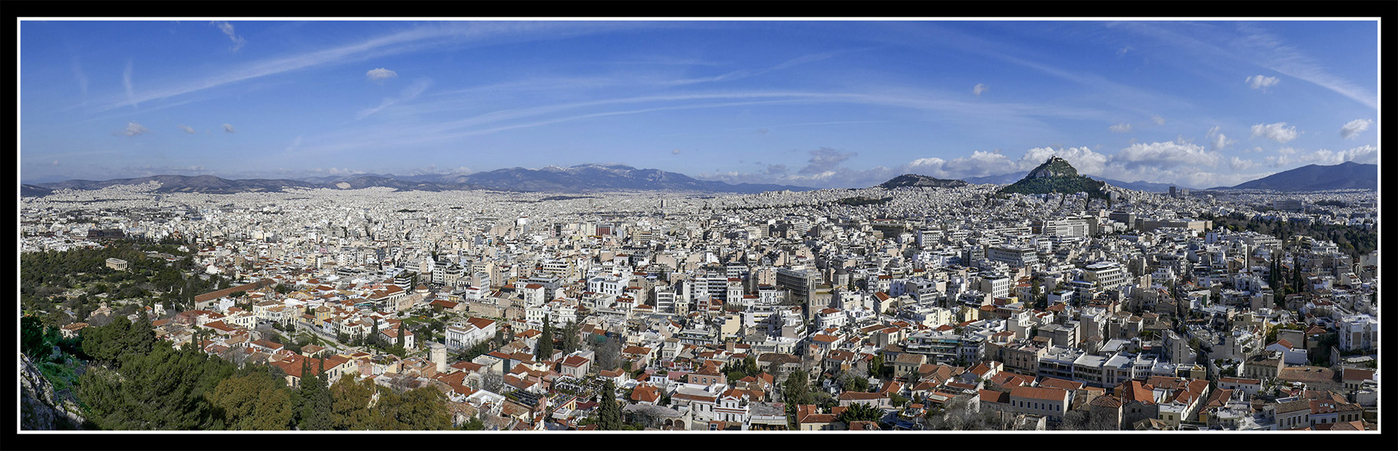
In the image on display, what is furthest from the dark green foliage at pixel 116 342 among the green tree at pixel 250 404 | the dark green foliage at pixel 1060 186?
the dark green foliage at pixel 1060 186

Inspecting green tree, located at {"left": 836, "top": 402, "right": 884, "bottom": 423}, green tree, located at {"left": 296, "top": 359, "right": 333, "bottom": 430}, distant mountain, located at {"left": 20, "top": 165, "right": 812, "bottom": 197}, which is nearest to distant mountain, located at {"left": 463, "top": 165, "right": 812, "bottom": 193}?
distant mountain, located at {"left": 20, "top": 165, "right": 812, "bottom": 197}

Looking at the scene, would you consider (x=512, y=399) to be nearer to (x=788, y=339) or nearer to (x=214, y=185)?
(x=788, y=339)

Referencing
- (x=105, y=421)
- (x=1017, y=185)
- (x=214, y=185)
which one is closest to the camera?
(x=105, y=421)

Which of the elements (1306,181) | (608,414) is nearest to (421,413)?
(608,414)

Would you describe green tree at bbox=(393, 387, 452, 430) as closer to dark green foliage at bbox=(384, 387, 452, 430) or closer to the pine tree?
dark green foliage at bbox=(384, 387, 452, 430)

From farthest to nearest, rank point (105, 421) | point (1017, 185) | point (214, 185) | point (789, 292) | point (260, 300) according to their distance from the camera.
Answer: point (1017, 185) → point (214, 185) → point (789, 292) → point (260, 300) → point (105, 421)

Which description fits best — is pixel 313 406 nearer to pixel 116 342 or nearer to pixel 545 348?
pixel 116 342

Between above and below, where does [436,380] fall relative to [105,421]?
below
